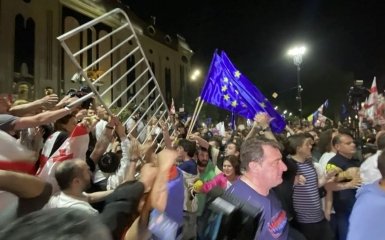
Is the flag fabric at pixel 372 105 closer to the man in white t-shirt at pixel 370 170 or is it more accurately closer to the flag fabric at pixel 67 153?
the man in white t-shirt at pixel 370 170

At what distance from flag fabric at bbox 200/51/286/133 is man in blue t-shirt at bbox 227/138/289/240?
3671mm

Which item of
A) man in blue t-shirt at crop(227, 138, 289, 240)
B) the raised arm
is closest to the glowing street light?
the raised arm

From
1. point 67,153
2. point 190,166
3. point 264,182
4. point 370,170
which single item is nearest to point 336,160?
point 370,170

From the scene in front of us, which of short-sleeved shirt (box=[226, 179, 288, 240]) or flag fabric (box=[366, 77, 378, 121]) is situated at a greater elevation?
flag fabric (box=[366, 77, 378, 121])

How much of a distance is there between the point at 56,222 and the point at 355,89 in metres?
11.9

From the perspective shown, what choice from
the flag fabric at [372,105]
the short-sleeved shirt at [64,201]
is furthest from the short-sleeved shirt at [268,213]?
the flag fabric at [372,105]

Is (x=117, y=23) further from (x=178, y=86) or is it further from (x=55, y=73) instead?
(x=178, y=86)

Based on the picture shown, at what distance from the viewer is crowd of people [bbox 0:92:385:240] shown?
7.62ft

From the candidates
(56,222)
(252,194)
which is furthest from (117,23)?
(56,222)

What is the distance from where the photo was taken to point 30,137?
4.87 meters

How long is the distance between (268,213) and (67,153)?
1923mm

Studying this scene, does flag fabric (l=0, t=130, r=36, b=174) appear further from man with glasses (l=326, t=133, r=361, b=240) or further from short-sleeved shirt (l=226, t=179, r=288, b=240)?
man with glasses (l=326, t=133, r=361, b=240)

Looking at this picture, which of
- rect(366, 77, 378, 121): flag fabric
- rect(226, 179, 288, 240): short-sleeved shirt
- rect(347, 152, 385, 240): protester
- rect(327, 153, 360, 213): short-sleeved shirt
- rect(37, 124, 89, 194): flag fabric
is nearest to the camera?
rect(347, 152, 385, 240): protester

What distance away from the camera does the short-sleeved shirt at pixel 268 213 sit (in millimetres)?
3680
